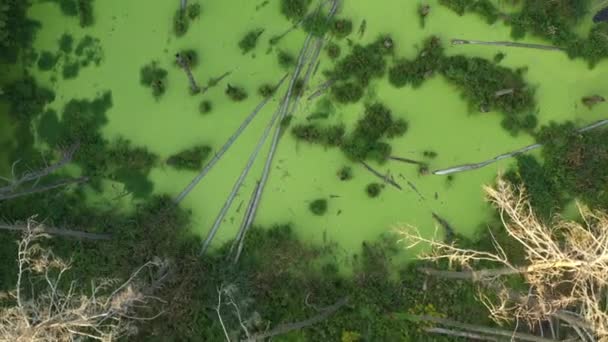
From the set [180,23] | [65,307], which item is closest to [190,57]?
[180,23]

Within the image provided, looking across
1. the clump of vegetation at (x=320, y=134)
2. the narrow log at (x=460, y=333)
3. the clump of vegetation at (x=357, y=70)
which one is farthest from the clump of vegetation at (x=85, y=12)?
the narrow log at (x=460, y=333)

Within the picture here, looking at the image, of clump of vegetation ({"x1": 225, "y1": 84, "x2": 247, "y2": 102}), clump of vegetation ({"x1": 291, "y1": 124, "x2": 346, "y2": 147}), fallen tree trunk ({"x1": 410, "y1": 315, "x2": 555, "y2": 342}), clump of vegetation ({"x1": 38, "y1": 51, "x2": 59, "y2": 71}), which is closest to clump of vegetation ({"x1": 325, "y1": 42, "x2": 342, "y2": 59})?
clump of vegetation ({"x1": 291, "y1": 124, "x2": 346, "y2": 147})

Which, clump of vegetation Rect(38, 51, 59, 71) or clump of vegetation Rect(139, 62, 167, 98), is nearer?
clump of vegetation Rect(139, 62, 167, 98)

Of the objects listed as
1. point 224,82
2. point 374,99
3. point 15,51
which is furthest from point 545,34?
point 15,51

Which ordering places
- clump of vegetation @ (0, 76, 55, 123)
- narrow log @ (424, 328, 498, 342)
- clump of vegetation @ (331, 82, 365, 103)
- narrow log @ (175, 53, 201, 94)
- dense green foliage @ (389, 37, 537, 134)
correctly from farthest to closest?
clump of vegetation @ (0, 76, 55, 123) < narrow log @ (175, 53, 201, 94) < clump of vegetation @ (331, 82, 365, 103) < dense green foliage @ (389, 37, 537, 134) < narrow log @ (424, 328, 498, 342)

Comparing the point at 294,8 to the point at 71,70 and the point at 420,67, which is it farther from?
the point at 71,70

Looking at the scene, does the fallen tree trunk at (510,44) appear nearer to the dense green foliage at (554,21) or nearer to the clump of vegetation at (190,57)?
the dense green foliage at (554,21)

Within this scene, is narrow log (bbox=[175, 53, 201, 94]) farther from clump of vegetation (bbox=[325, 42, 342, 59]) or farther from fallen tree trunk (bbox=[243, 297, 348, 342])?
fallen tree trunk (bbox=[243, 297, 348, 342])
